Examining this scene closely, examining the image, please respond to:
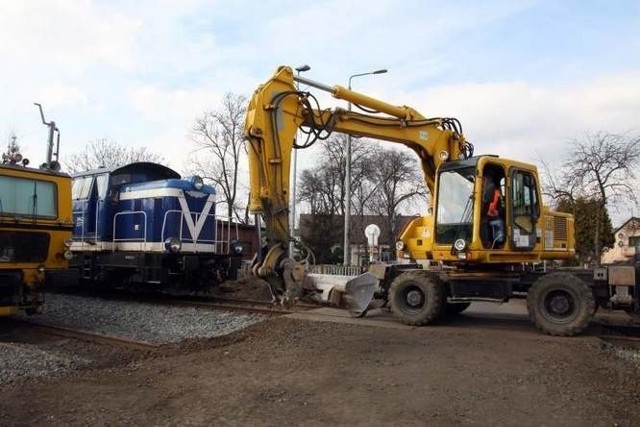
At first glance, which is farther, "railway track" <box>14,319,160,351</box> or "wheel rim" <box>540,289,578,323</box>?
"wheel rim" <box>540,289,578,323</box>

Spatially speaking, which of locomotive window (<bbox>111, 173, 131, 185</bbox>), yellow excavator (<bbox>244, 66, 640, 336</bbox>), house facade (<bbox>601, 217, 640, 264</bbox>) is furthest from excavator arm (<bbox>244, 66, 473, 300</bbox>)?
house facade (<bbox>601, 217, 640, 264</bbox>)

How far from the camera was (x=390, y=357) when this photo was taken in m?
8.05

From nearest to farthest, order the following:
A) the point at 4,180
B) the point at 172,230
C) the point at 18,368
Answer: the point at 18,368 < the point at 4,180 < the point at 172,230

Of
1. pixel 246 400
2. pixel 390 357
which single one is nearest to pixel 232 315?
pixel 390 357

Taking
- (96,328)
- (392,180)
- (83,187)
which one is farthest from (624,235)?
(96,328)

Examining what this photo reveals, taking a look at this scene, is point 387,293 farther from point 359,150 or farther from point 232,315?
point 359,150

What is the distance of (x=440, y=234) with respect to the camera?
11.0 meters

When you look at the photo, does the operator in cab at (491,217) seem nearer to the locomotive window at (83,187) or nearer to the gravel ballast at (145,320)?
the gravel ballast at (145,320)

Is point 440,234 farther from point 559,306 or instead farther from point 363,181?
point 363,181

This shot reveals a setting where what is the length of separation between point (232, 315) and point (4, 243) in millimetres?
4574

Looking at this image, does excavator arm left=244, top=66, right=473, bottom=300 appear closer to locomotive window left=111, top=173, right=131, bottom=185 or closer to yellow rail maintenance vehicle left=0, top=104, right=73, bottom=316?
yellow rail maintenance vehicle left=0, top=104, right=73, bottom=316

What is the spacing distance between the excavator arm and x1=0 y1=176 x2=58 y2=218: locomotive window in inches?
169

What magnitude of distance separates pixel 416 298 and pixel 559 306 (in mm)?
2559

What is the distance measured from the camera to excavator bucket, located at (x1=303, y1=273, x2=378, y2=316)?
10.4m
